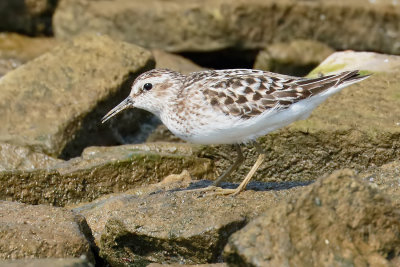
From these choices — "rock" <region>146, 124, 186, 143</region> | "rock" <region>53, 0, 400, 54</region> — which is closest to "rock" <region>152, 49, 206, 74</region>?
"rock" <region>53, 0, 400, 54</region>

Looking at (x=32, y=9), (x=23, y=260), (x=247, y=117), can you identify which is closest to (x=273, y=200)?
(x=247, y=117)

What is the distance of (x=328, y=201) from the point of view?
5594mm

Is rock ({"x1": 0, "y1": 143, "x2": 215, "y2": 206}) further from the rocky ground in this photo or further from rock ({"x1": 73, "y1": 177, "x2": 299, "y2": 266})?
rock ({"x1": 73, "y1": 177, "x2": 299, "y2": 266})

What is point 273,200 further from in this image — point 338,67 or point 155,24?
point 155,24

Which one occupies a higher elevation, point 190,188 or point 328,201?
point 328,201

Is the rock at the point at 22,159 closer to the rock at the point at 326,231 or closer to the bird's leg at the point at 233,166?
the bird's leg at the point at 233,166

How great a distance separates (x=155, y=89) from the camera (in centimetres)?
787

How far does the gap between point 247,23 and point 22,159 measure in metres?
5.31

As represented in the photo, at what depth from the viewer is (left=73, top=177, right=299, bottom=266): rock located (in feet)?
21.6

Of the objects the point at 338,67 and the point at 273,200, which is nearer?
the point at 273,200

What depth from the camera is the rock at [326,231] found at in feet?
17.7

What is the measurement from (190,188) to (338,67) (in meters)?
3.06

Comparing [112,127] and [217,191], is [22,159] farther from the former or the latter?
[217,191]

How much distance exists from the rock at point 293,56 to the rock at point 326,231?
25.4 feet
